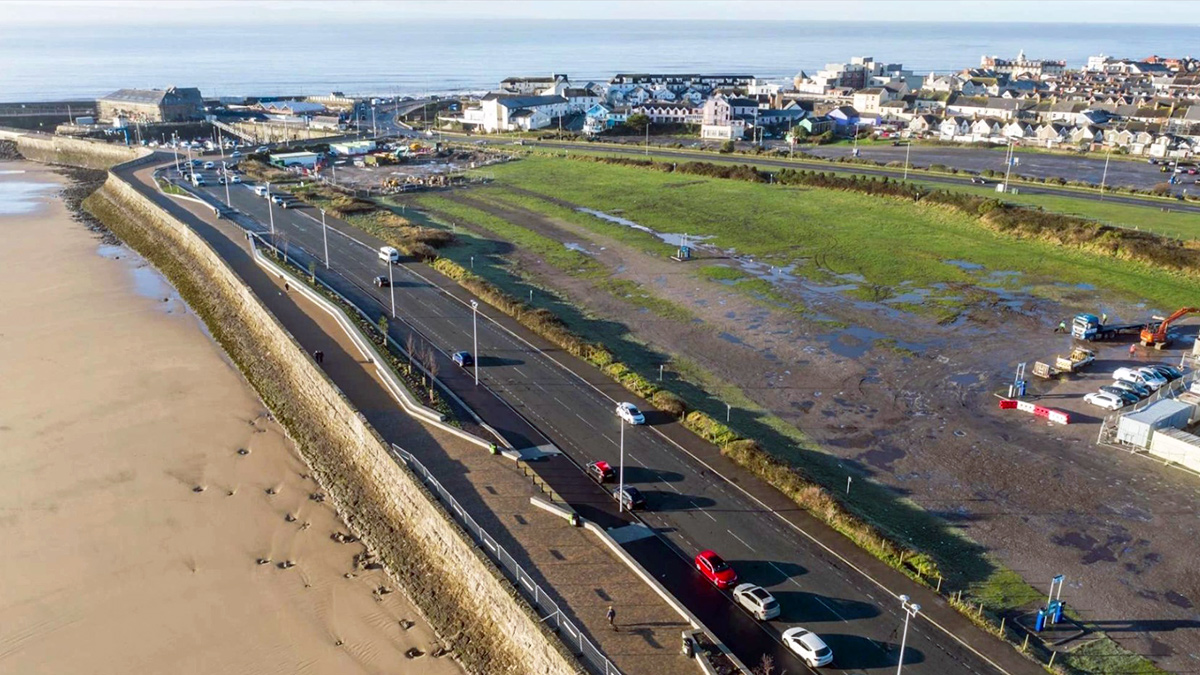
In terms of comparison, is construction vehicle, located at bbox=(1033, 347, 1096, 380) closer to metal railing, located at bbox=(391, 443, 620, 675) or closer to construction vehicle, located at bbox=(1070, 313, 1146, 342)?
construction vehicle, located at bbox=(1070, 313, 1146, 342)

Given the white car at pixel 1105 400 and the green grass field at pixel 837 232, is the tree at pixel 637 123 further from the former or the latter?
the white car at pixel 1105 400

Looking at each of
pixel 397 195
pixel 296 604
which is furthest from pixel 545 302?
pixel 397 195

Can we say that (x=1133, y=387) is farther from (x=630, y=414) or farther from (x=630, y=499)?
(x=630, y=499)

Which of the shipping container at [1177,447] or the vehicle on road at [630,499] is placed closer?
the vehicle on road at [630,499]

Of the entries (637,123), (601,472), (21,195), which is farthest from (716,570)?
(637,123)

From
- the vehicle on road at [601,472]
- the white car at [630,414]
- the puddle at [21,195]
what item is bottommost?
the vehicle on road at [601,472]

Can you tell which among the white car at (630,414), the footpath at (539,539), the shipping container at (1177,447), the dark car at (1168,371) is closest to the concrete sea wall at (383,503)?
the footpath at (539,539)

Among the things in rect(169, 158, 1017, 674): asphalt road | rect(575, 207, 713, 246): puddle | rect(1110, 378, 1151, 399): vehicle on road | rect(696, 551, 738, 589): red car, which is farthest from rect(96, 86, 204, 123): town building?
rect(1110, 378, 1151, 399): vehicle on road
